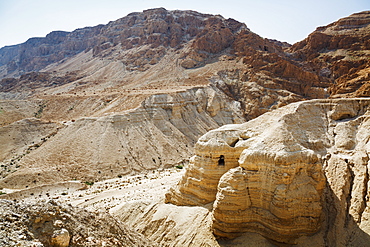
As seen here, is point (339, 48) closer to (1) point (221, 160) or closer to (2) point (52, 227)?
(1) point (221, 160)

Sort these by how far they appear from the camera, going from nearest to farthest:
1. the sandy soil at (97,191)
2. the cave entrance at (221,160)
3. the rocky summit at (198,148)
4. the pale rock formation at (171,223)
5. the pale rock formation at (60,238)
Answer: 1. the pale rock formation at (60,238)
2. the rocky summit at (198,148)
3. the pale rock formation at (171,223)
4. the cave entrance at (221,160)
5. the sandy soil at (97,191)

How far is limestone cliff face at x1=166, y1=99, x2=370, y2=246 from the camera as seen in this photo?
11516mm

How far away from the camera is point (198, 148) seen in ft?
49.7

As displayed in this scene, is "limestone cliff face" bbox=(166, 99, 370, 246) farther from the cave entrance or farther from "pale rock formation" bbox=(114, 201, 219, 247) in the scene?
"pale rock formation" bbox=(114, 201, 219, 247)

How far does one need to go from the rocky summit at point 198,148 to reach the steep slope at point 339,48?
328 millimetres

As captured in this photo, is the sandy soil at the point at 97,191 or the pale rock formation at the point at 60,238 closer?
the pale rock formation at the point at 60,238

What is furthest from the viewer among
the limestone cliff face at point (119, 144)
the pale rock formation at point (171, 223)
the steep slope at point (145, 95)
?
the steep slope at point (145, 95)

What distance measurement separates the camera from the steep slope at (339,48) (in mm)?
59000

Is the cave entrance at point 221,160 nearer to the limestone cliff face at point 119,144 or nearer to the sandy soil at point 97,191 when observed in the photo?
the sandy soil at point 97,191

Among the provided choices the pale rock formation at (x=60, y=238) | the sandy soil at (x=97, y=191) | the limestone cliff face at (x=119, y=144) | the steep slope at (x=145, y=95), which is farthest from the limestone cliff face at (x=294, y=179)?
the steep slope at (x=145, y=95)

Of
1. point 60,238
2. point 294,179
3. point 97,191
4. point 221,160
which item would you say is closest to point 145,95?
point 97,191

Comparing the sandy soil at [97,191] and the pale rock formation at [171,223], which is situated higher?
the pale rock formation at [171,223]

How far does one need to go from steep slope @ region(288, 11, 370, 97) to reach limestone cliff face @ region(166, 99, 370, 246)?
150 feet

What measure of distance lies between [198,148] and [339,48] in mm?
66158
